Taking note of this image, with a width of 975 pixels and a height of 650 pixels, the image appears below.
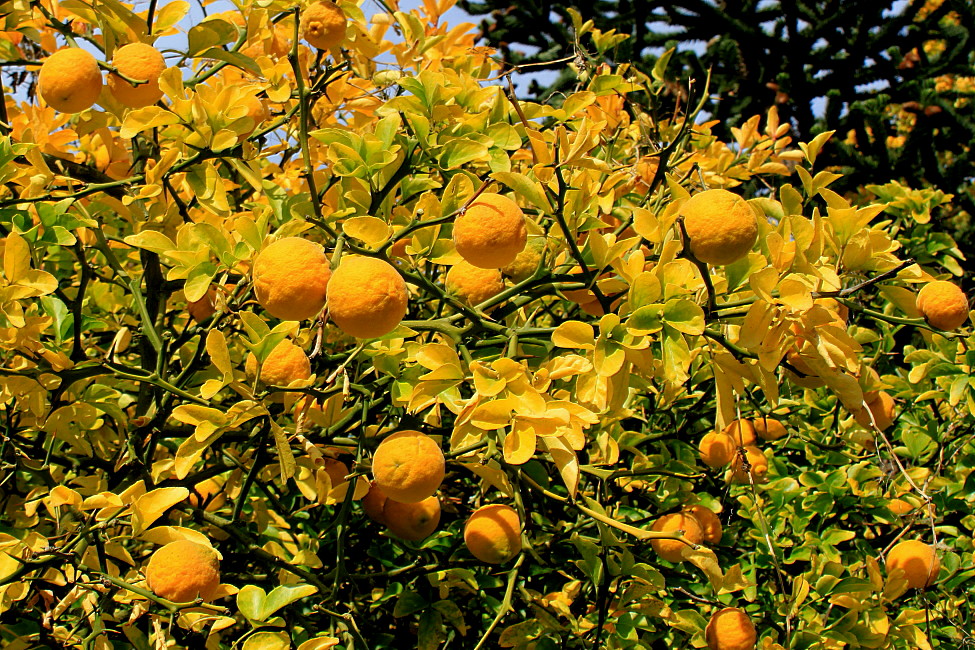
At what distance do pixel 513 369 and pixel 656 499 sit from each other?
80cm

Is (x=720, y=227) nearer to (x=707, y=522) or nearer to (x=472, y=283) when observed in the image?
(x=472, y=283)

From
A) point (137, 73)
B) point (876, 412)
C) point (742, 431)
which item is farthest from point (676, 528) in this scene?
point (137, 73)

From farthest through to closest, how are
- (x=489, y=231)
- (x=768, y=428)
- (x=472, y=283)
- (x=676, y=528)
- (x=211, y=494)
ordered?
1. (x=768, y=428)
2. (x=211, y=494)
3. (x=676, y=528)
4. (x=472, y=283)
5. (x=489, y=231)

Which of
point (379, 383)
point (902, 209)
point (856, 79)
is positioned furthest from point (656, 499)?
point (856, 79)

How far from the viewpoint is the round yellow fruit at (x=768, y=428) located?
5.02 feet

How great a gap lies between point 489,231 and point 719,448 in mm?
627

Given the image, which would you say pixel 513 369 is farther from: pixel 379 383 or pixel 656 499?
pixel 656 499

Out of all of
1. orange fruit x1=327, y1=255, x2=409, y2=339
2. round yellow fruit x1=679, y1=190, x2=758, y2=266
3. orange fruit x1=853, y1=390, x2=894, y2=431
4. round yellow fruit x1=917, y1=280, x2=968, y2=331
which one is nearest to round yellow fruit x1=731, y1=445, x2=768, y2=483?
orange fruit x1=853, y1=390, x2=894, y2=431

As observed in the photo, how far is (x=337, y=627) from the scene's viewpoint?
1.03 meters

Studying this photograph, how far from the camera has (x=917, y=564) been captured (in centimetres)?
130

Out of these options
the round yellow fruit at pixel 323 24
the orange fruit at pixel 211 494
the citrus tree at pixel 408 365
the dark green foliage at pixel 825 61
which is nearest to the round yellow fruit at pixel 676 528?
the citrus tree at pixel 408 365

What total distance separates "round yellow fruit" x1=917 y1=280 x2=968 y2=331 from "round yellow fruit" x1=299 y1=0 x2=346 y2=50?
2.79 feet

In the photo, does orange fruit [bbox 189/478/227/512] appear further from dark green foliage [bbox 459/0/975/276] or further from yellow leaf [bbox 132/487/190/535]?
dark green foliage [bbox 459/0/975/276]

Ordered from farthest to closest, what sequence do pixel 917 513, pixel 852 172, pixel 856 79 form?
pixel 856 79
pixel 852 172
pixel 917 513
